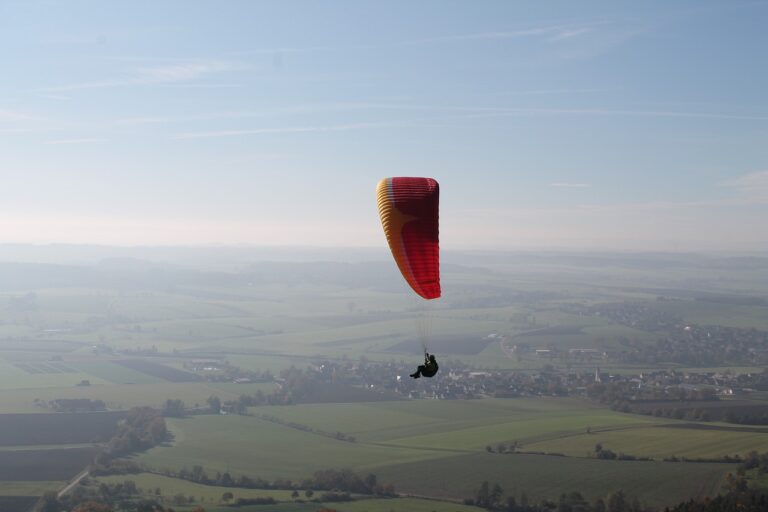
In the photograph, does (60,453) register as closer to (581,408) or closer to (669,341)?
(581,408)

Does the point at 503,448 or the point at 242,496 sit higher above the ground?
the point at 503,448

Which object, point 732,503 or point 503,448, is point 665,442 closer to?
point 503,448

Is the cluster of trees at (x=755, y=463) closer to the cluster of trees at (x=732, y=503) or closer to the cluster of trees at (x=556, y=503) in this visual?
the cluster of trees at (x=732, y=503)

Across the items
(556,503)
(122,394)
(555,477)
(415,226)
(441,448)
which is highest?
(415,226)

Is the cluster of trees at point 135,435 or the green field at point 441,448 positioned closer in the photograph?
the green field at point 441,448

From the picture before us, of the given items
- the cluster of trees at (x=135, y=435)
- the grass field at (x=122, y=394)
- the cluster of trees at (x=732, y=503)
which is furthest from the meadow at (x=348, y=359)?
the cluster of trees at (x=732, y=503)

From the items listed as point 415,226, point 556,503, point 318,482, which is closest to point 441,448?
point 318,482
